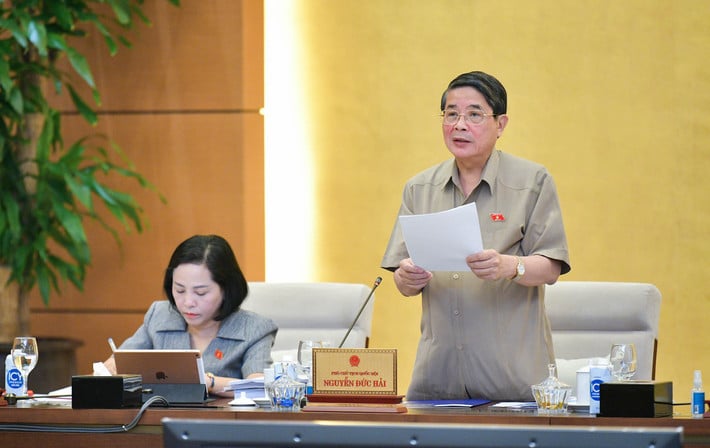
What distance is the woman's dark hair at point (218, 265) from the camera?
3.00 m

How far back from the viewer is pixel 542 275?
267 cm

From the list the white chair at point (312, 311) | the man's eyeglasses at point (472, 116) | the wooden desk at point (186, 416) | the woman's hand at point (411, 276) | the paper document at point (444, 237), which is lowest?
the wooden desk at point (186, 416)

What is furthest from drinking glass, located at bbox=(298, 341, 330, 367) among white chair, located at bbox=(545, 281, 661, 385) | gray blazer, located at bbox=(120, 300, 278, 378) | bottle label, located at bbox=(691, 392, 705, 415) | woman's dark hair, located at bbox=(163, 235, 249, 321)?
white chair, located at bbox=(545, 281, 661, 385)

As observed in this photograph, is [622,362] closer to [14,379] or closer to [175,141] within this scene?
[14,379]

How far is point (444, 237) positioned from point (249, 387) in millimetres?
653

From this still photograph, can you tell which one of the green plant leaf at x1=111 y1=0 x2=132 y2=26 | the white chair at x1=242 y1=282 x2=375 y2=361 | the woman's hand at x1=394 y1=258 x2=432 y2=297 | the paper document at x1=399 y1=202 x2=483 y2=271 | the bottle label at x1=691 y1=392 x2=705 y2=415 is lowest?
the bottle label at x1=691 y1=392 x2=705 y2=415

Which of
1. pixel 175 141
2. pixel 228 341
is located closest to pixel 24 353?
pixel 228 341

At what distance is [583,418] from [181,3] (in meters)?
3.65

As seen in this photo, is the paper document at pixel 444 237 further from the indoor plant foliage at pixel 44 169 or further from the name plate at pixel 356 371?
the indoor plant foliage at pixel 44 169

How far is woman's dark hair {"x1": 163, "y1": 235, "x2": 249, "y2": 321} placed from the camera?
9.83 feet

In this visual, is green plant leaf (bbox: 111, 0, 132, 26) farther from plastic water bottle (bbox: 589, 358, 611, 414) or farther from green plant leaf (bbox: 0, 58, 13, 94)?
plastic water bottle (bbox: 589, 358, 611, 414)

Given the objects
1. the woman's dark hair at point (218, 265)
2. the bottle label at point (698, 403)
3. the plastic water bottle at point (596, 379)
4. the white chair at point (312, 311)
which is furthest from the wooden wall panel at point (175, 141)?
the bottle label at point (698, 403)

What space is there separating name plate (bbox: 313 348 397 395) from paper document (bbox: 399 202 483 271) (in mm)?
292

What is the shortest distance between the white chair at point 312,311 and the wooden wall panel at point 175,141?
1385 millimetres
